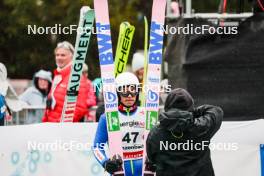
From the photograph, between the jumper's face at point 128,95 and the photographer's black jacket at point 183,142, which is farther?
the jumper's face at point 128,95

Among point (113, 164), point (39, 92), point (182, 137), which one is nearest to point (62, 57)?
point (39, 92)

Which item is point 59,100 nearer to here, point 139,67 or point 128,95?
point 139,67

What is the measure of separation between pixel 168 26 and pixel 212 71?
1.00m

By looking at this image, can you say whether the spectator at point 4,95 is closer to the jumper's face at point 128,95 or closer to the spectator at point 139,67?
the spectator at point 139,67

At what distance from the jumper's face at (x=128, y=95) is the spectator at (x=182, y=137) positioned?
3.37 ft

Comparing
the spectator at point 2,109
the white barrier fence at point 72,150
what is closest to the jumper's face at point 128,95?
the white barrier fence at point 72,150

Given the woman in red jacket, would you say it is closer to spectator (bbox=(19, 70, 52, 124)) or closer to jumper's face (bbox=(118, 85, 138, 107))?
spectator (bbox=(19, 70, 52, 124))

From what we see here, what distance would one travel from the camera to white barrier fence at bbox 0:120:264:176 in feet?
30.8

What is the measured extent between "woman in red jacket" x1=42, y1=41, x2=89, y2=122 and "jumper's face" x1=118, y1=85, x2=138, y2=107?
109 inches

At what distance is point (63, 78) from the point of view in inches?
435

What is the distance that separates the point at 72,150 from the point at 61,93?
5.04 ft

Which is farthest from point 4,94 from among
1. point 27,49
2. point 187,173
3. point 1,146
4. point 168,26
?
point 27,49

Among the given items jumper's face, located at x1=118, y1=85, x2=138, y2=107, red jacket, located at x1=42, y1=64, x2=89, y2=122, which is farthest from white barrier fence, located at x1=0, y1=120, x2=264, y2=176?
jumper's face, located at x1=118, y1=85, x2=138, y2=107

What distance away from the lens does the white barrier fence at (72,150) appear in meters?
9.40
